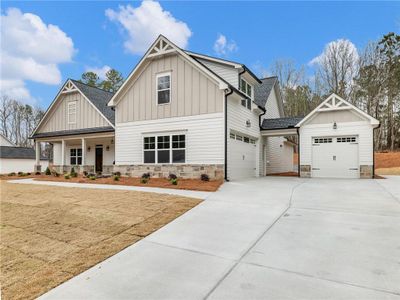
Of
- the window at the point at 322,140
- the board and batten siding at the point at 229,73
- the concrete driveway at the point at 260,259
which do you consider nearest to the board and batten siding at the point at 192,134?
the board and batten siding at the point at 229,73

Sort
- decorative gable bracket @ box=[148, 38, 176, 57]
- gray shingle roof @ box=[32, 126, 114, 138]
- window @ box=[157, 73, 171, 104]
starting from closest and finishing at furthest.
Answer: decorative gable bracket @ box=[148, 38, 176, 57], window @ box=[157, 73, 171, 104], gray shingle roof @ box=[32, 126, 114, 138]

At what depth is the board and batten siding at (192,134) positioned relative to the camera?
1280 centimetres

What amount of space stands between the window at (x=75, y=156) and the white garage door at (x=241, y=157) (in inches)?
553

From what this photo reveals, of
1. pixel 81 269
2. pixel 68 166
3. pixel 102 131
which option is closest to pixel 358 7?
pixel 102 131

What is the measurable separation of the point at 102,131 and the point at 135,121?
3739 millimetres

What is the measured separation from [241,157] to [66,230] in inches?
411

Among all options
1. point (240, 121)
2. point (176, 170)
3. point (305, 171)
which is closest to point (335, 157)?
point (305, 171)

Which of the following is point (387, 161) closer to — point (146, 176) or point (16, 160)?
point (146, 176)

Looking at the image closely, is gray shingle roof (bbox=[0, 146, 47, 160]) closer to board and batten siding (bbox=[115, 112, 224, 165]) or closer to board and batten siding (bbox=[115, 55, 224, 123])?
board and batten siding (bbox=[115, 55, 224, 123])

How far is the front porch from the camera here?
63.7 feet

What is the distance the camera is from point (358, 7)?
15273mm

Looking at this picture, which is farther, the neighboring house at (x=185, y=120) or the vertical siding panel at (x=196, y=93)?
the vertical siding panel at (x=196, y=93)

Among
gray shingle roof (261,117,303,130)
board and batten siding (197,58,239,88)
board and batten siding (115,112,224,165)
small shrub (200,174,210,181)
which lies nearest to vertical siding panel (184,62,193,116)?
board and batten siding (115,112,224,165)

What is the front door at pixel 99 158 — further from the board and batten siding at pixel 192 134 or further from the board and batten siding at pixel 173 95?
the board and batten siding at pixel 192 134
